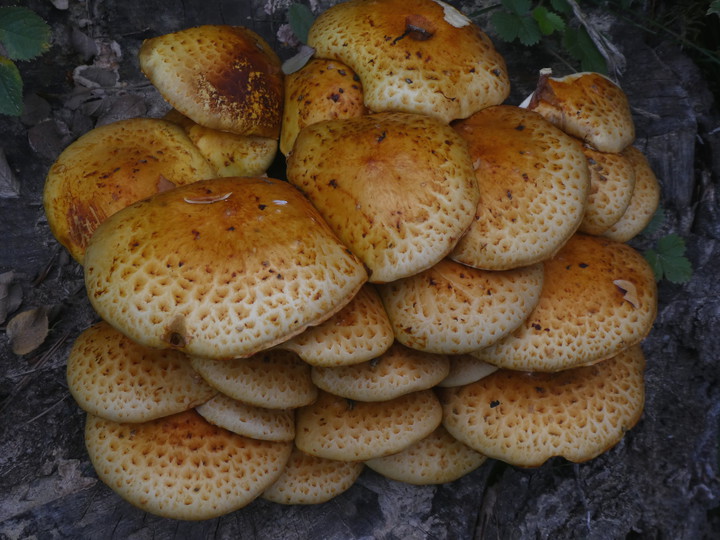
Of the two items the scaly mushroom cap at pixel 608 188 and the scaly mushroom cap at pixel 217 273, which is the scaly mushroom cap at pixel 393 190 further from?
the scaly mushroom cap at pixel 608 188

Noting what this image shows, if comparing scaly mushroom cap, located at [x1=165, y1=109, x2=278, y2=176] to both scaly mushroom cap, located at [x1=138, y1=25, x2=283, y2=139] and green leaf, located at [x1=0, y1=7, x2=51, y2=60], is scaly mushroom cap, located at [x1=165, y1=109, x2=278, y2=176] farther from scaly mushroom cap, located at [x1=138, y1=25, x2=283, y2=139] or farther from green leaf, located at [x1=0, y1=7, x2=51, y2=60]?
green leaf, located at [x1=0, y1=7, x2=51, y2=60]

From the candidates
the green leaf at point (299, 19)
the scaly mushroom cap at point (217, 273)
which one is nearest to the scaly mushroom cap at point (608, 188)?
the scaly mushroom cap at point (217, 273)

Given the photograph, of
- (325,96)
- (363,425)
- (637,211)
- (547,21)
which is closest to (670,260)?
(637,211)

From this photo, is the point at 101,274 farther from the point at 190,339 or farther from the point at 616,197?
the point at 616,197

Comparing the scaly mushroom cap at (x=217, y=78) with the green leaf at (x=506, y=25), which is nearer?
the scaly mushroom cap at (x=217, y=78)

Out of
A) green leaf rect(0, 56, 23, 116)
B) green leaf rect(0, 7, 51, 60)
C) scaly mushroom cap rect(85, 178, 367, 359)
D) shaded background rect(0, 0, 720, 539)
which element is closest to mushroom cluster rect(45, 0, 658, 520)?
scaly mushroom cap rect(85, 178, 367, 359)

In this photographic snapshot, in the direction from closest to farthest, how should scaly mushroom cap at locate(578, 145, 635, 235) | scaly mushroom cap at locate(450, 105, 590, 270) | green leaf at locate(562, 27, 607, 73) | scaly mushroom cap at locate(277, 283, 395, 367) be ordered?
scaly mushroom cap at locate(277, 283, 395, 367) < scaly mushroom cap at locate(450, 105, 590, 270) < scaly mushroom cap at locate(578, 145, 635, 235) < green leaf at locate(562, 27, 607, 73)
